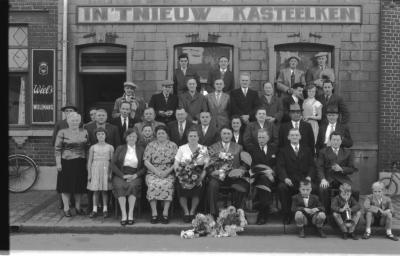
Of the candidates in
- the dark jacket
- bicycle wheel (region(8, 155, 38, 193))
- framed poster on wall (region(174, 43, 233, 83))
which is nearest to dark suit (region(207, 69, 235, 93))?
framed poster on wall (region(174, 43, 233, 83))

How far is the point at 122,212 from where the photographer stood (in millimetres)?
8078

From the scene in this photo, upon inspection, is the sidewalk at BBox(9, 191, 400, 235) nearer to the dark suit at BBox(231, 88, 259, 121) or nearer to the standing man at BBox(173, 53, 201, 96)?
the dark suit at BBox(231, 88, 259, 121)

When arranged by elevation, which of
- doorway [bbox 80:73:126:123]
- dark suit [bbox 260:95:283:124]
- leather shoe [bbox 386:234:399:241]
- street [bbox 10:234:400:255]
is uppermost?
doorway [bbox 80:73:126:123]

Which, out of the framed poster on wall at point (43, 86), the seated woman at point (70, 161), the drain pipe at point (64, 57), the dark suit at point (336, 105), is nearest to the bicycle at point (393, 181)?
the dark suit at point (336, 105)

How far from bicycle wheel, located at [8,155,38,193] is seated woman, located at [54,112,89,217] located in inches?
105

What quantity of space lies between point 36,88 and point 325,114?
640 centimetres

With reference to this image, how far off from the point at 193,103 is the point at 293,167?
234 cm

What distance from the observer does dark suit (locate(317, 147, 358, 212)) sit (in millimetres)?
8278

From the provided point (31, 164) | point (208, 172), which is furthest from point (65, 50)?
point (208, 172)

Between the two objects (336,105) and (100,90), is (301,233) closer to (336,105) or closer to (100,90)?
(336,105)

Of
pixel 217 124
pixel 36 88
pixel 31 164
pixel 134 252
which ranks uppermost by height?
pixel 36 88

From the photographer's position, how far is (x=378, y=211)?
→ 771 cm

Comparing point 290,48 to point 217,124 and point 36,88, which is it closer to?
point 217,124

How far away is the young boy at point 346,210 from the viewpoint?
24.9ft
